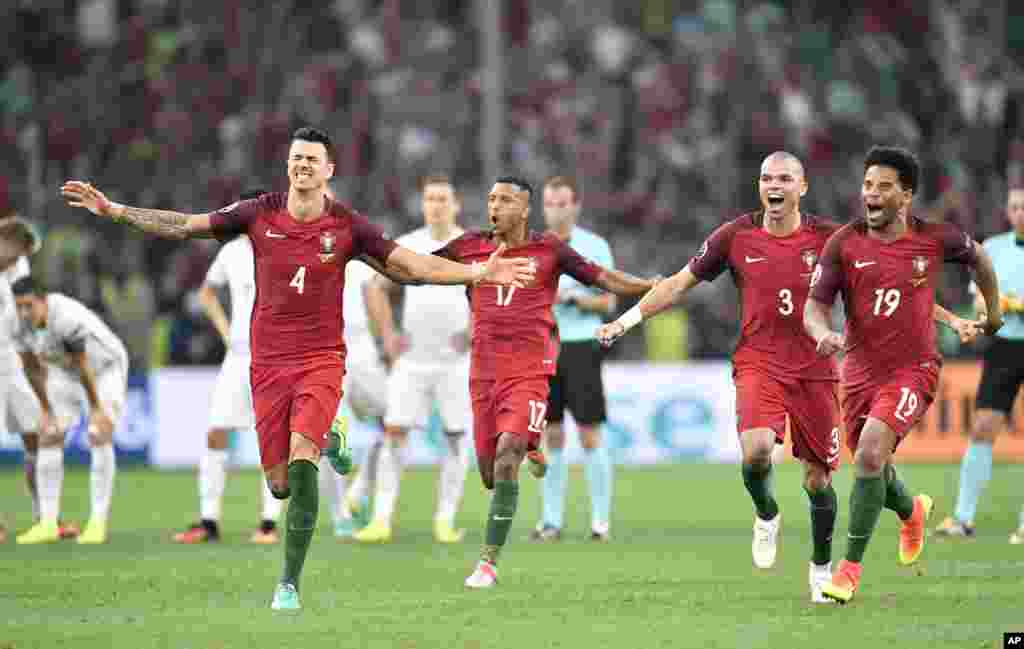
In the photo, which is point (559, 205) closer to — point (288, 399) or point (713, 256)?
point (713, 256)

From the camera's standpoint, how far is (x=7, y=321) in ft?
49.3

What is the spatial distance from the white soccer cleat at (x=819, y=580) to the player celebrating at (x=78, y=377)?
20.8 feet

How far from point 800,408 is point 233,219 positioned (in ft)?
11.5

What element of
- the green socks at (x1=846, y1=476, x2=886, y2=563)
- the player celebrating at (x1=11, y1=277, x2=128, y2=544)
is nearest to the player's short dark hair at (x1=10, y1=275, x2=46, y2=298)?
the player celebrating at (x1=11, y1=277, x2=128, y2=544)

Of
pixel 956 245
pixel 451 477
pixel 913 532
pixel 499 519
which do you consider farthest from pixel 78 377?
pixel 956 245

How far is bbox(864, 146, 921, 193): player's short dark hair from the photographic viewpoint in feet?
35.3

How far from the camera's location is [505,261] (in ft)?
35.4

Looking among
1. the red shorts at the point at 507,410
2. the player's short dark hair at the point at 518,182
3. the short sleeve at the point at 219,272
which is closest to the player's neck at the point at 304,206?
the player's short dark hair at the point at 518,182

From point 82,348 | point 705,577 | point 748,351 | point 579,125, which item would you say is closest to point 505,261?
point 748,351

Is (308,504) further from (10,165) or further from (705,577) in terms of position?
(10,165)

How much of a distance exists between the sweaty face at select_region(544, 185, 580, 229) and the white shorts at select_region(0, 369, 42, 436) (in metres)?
4.35

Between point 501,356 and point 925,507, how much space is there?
2.83m

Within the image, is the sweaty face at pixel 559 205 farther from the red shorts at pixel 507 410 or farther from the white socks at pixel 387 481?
the red shorts at pixel 507 410

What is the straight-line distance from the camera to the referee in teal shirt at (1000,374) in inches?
592
